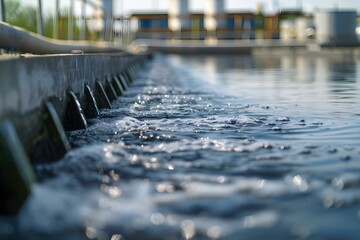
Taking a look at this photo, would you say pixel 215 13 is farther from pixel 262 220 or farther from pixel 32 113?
pixel 262 220

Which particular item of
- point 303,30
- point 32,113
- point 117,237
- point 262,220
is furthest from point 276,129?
point 303,30

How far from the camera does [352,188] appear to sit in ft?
11.4

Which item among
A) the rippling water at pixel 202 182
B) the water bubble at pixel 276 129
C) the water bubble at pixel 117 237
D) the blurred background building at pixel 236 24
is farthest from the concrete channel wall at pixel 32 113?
the blurred background building at pixel 236 24

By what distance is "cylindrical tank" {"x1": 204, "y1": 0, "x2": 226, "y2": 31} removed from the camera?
61.5 m

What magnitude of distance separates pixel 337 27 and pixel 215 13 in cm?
2380

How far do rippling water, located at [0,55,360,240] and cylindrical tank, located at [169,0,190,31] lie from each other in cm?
5732

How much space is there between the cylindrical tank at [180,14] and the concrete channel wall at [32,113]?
187 feet

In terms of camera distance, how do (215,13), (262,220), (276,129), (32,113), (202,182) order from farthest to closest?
(215,13)
(276,129)
(32,113)
(202,182)
(262,220)

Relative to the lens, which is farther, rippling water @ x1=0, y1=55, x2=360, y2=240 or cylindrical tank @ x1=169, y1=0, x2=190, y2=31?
cylindrical tank @ x1=169, y1=0, x2=190, y2=31

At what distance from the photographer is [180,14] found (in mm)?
62781

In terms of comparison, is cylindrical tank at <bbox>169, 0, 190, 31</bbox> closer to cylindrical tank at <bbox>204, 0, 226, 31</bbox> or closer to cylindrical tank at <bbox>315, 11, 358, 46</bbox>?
cylindrical tank at <bbox>204, 0, 226, 31</bbox>

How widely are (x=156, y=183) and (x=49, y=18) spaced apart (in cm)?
1075

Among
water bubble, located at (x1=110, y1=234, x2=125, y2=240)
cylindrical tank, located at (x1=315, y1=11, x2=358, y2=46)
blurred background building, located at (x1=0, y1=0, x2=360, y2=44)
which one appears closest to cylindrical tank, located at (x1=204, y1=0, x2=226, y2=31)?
blurred background building, located at (x1=0, y1=0, x2=360, y2=44)

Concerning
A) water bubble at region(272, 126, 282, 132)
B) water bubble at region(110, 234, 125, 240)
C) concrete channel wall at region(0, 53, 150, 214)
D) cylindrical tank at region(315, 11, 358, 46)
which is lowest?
water bubble at region(110, 234, 125, 240)
